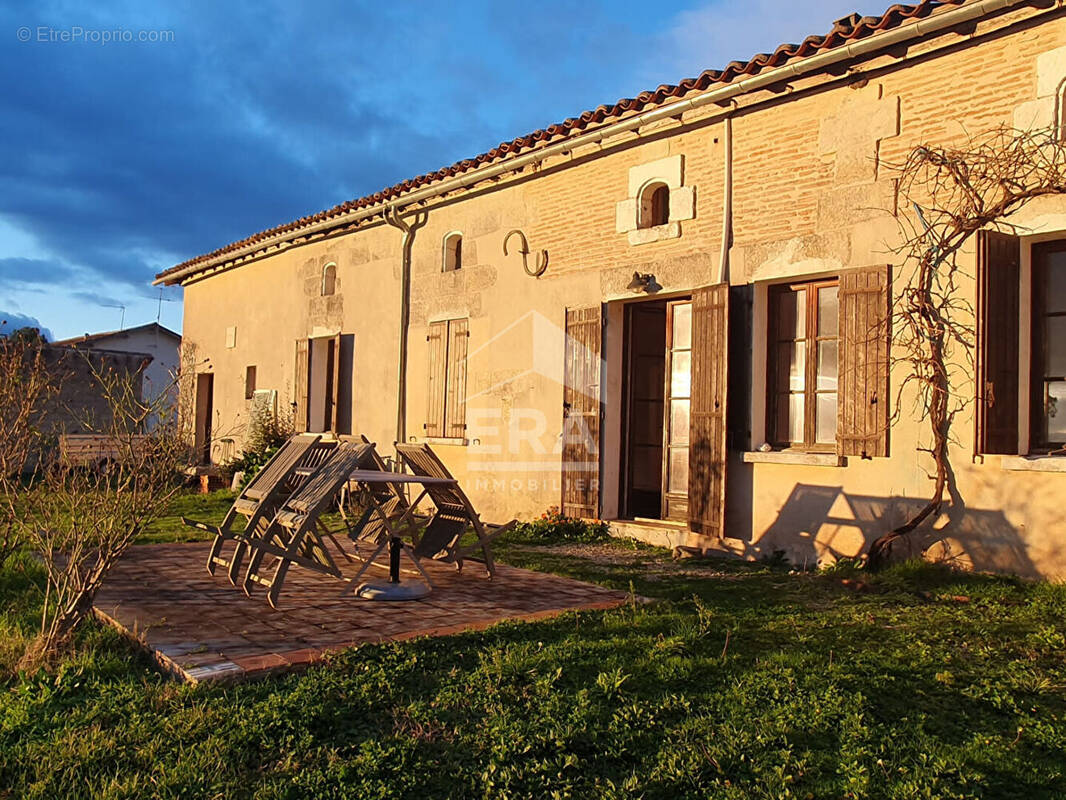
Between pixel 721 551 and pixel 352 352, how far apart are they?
6.35 m

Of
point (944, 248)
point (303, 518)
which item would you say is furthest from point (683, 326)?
point (303, 518)

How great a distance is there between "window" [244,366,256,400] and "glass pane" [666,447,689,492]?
850 centimetres

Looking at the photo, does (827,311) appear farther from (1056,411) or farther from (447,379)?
(447,379)

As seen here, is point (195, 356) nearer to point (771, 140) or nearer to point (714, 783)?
point (771, 140)

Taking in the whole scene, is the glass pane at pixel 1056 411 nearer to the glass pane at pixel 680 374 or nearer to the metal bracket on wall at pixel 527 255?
the glass pane at pixel 680 374

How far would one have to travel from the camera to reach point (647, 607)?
4.89 metres

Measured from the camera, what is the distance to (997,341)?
5.54 meters

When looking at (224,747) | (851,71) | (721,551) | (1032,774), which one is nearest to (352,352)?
(721,551)

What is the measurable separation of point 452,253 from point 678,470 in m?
4.12

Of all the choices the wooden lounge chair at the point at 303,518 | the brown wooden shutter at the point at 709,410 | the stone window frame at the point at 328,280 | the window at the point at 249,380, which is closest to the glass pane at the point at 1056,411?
the brown wooden shutter at the point at 709,410

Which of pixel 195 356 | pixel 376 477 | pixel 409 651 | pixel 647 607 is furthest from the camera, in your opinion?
pixel 195 356

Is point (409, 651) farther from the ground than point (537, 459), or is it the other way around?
point (537, 459)

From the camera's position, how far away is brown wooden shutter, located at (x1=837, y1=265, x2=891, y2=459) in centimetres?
607

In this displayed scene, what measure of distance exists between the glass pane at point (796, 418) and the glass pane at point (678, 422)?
3.59 feet
